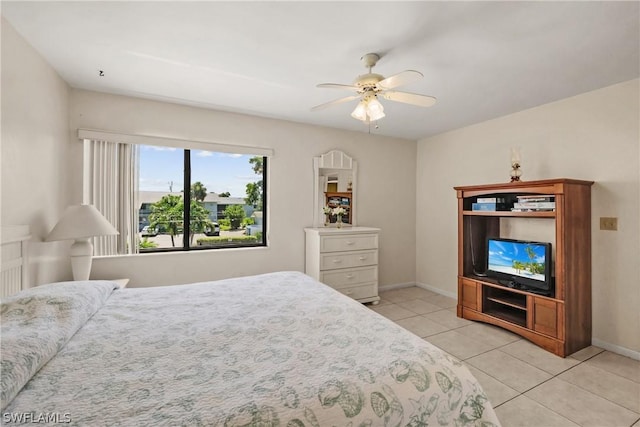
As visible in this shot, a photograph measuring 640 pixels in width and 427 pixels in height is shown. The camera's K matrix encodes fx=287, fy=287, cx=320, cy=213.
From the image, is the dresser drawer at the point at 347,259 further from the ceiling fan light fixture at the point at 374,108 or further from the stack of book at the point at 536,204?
the ceiling fan light fixture at the point at 374,108

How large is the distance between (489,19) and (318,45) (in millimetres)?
1061

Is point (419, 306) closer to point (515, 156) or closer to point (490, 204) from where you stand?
point (490, 204)

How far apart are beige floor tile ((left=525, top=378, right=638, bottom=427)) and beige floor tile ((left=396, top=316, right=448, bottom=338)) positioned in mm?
1005

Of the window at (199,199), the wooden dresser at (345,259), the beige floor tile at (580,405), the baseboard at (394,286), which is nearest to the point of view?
the beige floor tile at (580,405)

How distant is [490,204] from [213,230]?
3.23 metres

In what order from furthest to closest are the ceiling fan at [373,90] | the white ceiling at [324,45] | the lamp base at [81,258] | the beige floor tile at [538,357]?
the lamp base at [81,258], the beige floor tile at [538,357], the ceiling fan at [373,90], the white ceiling at [324,45]

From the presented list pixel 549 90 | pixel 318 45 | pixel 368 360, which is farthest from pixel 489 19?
pixel 368 360

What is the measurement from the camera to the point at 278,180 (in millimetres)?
3719

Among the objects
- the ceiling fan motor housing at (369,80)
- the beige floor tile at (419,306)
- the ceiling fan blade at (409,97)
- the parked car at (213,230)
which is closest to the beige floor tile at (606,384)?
the beige floor tile at (419,306)

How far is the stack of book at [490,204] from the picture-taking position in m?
3.12

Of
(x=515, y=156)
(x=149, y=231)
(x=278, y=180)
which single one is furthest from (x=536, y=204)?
(x=149, y=231)

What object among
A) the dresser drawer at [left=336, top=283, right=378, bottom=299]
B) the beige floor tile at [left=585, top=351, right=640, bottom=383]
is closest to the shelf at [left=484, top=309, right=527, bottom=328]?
the beige floor tile at [left=585, top=351, right=640, bottom=383]

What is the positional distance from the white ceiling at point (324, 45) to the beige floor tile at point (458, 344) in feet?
7.96

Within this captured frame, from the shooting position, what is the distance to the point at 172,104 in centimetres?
315
